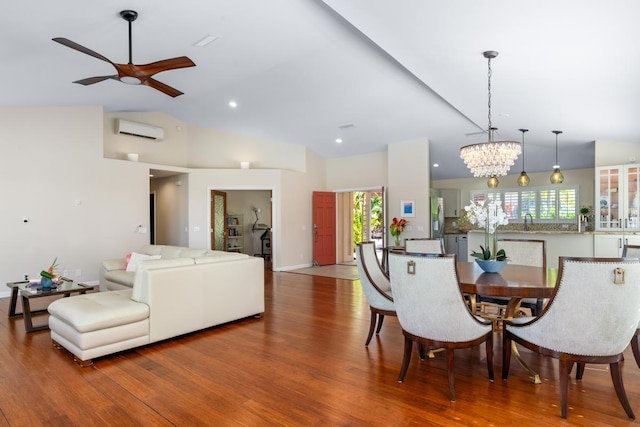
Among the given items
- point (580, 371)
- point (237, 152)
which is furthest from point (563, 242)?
point (237, 152)

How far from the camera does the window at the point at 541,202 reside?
8719 mm

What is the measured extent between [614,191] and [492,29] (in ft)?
15.7

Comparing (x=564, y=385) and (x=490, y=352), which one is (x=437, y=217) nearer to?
(x=490, y=352)

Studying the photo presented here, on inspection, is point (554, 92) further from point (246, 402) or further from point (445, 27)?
point (246, 402)

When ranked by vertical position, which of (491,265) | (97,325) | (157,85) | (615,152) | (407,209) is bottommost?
(97,325)

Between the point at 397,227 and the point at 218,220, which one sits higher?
the point at 218,220

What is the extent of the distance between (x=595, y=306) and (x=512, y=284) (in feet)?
1.88

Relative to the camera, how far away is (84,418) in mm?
2344

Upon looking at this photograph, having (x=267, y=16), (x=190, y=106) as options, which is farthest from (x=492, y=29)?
(x=190, y=106)

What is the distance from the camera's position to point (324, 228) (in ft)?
32.1

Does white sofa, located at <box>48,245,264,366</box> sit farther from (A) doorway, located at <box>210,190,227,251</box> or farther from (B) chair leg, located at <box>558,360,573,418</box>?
(A) doorway, located at <box>210,190,227,251</box>

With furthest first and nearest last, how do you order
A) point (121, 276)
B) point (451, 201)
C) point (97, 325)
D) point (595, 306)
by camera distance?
point (451, 201), point (121, 276), point (97, 325), point (595, 306)

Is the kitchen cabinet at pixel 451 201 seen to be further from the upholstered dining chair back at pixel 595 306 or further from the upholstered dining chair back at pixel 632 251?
the upholstered dining chair back at pixel 595 306

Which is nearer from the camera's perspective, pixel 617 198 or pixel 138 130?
pixel 617 198
